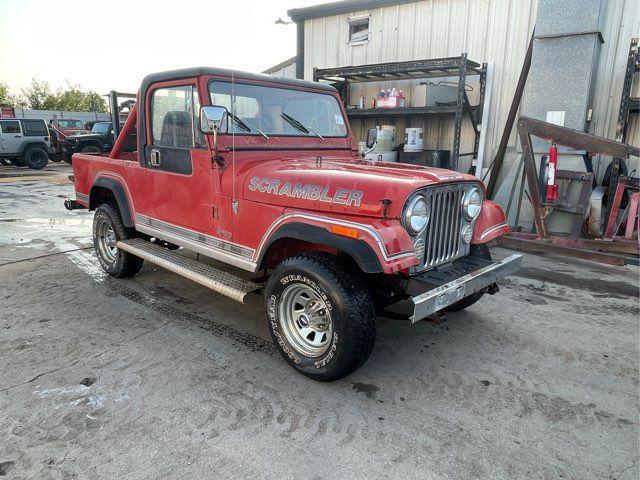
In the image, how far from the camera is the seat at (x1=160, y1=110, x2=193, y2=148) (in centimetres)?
381

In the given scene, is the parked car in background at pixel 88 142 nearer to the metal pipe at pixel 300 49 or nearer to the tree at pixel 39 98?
the metal pipe at pixel 300 49

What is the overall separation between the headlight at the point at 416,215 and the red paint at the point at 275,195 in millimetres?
71

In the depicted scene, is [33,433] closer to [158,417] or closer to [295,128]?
[158,417]

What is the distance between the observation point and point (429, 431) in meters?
2.56

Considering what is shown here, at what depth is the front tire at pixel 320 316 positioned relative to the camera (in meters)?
2.74

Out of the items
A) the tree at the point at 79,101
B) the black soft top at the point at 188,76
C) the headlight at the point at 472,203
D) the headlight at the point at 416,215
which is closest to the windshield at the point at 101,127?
the black soft top at the point at 188,76

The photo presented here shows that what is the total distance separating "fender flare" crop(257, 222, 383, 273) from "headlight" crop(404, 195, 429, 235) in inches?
12.8

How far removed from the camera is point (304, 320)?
312 centimetres

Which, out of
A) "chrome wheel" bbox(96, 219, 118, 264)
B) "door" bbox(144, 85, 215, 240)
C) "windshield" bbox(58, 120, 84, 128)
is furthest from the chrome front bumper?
"windshield" bbox(58, 120, 84, 128)

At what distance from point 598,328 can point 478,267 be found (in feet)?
5.03

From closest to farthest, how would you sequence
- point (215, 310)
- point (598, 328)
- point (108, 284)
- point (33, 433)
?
point (33, 433)
point (598, 328)
point (215, 310)
point (108, 284)

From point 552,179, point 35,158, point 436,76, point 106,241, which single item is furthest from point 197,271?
point 35,158

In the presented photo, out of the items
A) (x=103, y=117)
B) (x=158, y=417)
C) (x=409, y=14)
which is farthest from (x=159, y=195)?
(x=103, y=117)

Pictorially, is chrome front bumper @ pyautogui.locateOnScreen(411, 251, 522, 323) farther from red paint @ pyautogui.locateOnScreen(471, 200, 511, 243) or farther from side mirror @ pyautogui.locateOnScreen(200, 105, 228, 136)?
side mirror @ pyautogui.locateOnScreen(200, 105, 228, 136)
